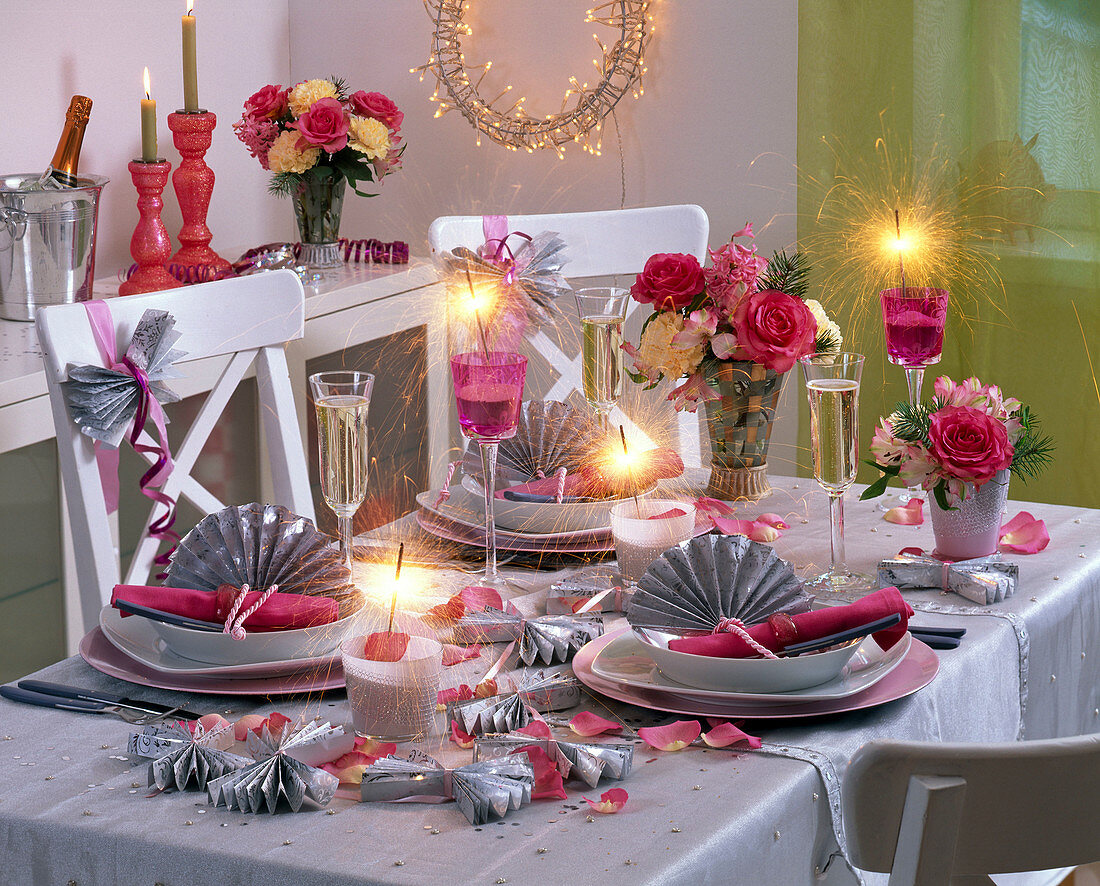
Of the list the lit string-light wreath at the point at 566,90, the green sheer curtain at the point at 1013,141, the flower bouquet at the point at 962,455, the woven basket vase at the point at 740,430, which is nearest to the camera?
the flower bouquet at the point at 962,455

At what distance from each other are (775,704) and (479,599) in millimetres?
321

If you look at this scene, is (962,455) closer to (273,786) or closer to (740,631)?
(740,631)

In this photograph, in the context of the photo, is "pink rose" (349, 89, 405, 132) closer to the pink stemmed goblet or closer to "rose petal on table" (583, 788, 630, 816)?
the pink stemmed goblet

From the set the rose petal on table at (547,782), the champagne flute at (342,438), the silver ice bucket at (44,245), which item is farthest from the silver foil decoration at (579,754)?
the silver ice bucket at (44,245)

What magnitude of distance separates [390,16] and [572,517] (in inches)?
81.8

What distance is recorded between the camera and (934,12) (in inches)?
95.7

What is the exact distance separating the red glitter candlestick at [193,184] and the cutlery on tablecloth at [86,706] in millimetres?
1663

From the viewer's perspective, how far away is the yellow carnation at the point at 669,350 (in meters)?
1.48

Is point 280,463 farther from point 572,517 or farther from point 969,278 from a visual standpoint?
point 969,278

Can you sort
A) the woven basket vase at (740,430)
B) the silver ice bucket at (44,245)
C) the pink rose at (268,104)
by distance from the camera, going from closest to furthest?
the woven basket vase at (740,430) → the silver ice bucket at (44,245) → the pink rose at (268,104)

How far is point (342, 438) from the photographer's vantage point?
121cm

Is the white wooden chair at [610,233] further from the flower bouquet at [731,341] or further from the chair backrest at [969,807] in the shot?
the chair backrest at [969,807]

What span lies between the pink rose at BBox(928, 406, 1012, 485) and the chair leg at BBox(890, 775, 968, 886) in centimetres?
57

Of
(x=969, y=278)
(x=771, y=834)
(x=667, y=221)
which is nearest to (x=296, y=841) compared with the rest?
(x=771, y=834)
